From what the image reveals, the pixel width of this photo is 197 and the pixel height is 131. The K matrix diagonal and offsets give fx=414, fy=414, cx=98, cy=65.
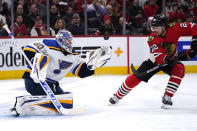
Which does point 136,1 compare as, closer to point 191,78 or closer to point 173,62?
point 191,78

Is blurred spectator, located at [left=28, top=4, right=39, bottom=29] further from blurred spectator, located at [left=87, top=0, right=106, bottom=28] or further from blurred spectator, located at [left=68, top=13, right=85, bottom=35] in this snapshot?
blurred spectator, located at [left=87, top=0, right=106, bottom=28]

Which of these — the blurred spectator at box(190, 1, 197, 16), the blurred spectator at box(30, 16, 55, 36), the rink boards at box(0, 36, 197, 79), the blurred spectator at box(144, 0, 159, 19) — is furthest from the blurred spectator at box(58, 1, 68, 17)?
the blurred spectator at box(190, 1, 197, 16)

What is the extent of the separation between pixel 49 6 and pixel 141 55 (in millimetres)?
1933

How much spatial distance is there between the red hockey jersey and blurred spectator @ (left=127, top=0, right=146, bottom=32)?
3.94 meters

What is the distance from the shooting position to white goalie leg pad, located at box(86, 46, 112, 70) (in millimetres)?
4059

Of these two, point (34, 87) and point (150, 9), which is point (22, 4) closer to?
point (150, 9)

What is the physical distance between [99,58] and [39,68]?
64 cm

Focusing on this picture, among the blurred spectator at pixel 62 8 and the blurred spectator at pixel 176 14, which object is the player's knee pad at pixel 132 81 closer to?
the blurred spectator at pixel 62 8

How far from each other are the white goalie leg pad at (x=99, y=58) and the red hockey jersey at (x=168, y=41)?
21.6 inches

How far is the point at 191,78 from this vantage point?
23.2 feet

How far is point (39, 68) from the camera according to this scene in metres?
3.76

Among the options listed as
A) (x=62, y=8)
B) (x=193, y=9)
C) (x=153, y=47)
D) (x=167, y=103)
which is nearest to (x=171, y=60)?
(x=153, y=47)

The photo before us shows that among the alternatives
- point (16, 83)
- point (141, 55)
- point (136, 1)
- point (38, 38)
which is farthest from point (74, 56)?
point (136, 1)

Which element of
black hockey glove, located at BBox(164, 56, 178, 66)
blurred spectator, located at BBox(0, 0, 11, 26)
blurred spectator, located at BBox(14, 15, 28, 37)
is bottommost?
black hockey glove, located at BBox(164, 56, 178, 66)
